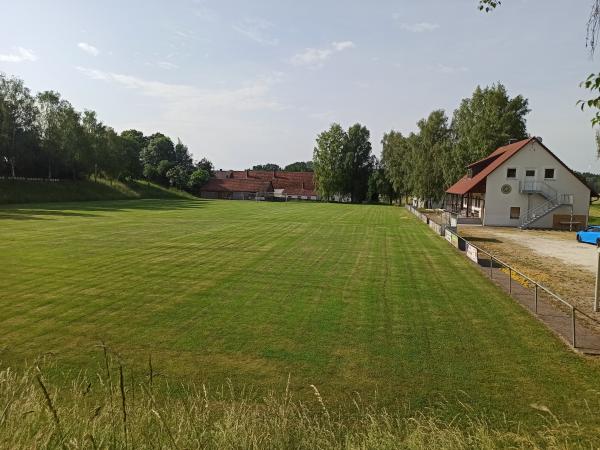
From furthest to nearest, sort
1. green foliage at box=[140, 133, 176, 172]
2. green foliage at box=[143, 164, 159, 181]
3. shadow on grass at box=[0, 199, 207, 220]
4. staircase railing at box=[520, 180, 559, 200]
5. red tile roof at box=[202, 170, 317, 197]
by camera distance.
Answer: green foliage at box=[140, 133, 176, 172] → red tile roof at box=[202, 170, 317, 197] → green foliage at box=[143, 164, 159, 181] → staircase railing at box=[520, 180, 559, 200] → shadow on grass at box=[0, 199, 207, 220]

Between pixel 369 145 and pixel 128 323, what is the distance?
102 meters

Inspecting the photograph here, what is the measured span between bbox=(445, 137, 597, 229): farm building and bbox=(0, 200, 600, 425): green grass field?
25.4 m

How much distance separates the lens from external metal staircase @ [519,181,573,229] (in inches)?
1736

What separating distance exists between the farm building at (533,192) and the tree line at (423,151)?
11.1 m

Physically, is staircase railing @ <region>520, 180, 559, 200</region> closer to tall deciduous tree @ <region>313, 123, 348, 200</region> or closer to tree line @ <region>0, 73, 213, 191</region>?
tall deciduous tree @ <region>313, 123, 348, 200</region>

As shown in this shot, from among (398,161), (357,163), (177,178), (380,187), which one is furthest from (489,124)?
(177,178)

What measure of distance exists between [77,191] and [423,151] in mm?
62017

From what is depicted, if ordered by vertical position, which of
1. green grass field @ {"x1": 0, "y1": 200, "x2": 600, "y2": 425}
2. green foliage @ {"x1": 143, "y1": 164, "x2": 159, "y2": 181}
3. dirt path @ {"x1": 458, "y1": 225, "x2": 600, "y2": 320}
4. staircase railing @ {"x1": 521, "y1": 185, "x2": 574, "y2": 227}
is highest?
green foliage @ {"x1": 143, "y1": 164, "x2": 159, "y2": 181}

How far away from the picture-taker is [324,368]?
9742mm

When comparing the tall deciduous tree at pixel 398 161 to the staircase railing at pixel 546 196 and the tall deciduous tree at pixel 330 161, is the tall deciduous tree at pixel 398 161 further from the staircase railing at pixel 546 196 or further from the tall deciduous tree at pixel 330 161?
the staircase railing at pixel 546 196

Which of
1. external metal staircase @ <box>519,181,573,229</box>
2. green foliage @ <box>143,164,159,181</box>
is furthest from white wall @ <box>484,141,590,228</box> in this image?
green foliage @ <box>143,164,159,181</box>

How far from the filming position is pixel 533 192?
146ft

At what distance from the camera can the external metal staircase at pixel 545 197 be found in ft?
145

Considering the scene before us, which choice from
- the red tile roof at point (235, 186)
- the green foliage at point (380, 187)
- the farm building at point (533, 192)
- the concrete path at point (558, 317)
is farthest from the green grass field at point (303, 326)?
the red tile roof at point (235, 186)
